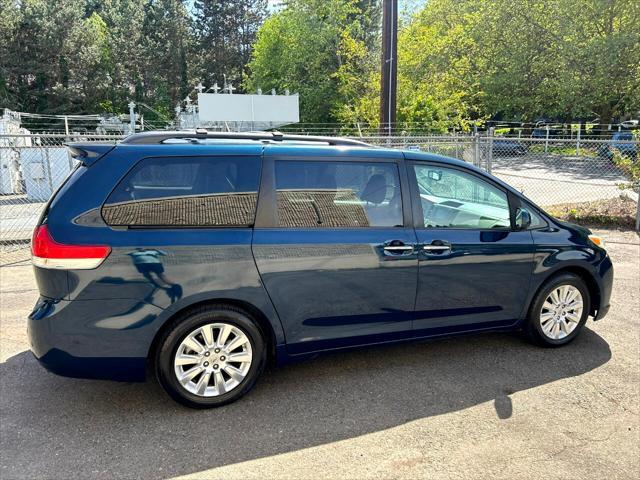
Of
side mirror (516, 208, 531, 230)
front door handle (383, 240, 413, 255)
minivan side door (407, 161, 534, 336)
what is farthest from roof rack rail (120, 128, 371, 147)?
side mirror (516, 208, 531, 230)

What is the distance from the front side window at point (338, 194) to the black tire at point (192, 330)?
0.70 m

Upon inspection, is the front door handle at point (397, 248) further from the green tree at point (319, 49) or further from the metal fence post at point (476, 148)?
Answer: the green tree at point (319, 49)

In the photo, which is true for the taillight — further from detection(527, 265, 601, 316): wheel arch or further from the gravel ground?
detection(527, 265, 601, 316): wheel arch

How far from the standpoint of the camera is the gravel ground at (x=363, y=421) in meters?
2.73

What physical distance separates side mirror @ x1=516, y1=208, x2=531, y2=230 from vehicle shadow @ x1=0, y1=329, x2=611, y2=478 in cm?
109

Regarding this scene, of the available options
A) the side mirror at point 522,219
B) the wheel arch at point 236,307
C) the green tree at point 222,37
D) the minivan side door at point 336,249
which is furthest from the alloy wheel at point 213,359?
the green tree at point 222,37

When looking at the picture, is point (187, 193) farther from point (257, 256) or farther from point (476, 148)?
point (476, 148)

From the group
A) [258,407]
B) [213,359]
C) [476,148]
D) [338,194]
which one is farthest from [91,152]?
[476,148]

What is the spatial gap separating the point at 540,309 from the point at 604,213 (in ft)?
23.0

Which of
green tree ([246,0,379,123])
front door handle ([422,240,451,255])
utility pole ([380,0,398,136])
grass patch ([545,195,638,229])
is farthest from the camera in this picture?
green tree ([246,0,379,123])

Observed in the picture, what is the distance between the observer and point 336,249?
11.2 feet

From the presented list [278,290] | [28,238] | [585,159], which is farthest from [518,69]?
[278,290]

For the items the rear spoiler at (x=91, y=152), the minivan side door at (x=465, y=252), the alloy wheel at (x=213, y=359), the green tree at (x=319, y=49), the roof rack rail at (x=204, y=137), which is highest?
the green tree at (x=319, y=49)

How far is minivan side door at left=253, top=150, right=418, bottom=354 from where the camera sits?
3.32 metres
